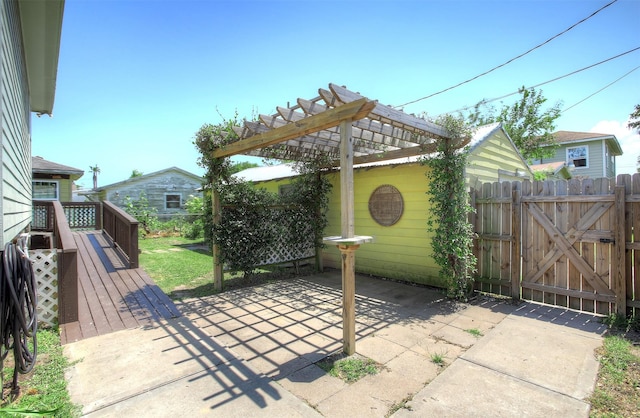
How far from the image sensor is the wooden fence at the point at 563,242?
3.85 metres

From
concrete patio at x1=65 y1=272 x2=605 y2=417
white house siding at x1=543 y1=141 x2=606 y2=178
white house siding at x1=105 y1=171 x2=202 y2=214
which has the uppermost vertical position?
white house siding at x1=543 y1=141 x2=606 y2=178

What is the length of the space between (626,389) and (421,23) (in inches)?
317

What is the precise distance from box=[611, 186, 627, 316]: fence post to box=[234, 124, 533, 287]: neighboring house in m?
1.94

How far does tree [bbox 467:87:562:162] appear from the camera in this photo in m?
15.1

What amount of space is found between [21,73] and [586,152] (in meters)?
22.8

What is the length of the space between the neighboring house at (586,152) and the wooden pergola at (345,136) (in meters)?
16.1

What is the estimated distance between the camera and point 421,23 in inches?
300

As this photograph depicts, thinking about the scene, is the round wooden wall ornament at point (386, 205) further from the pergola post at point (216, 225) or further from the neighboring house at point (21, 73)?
the neighboring house at point (21, 73)

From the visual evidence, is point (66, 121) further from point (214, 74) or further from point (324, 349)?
point (324, 349)

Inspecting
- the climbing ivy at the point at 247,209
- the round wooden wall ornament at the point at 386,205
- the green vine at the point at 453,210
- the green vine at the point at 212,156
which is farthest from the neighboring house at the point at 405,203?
the green vine at the point at 212,156

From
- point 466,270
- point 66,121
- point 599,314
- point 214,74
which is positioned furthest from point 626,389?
point 66,121

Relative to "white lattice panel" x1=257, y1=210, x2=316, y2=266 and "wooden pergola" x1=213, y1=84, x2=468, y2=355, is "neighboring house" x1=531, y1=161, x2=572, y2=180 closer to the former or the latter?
"wooden pergola" x1=213, y1=84, x2=468, y2=355

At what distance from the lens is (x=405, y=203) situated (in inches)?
236

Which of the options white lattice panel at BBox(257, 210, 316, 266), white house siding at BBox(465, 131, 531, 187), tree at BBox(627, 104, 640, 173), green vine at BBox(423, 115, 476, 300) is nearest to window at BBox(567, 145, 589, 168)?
tree at BBox(627, 104, 640, 173)
